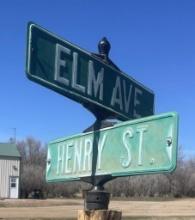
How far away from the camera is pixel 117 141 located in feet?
11.1

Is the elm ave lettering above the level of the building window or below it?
above

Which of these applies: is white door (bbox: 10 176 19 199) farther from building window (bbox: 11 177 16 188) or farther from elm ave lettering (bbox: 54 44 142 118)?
elm ave lettering (bbox: 54 44 142 118)

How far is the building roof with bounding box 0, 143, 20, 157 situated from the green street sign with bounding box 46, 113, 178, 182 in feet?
210

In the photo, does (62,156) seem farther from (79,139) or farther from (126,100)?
(126,100)

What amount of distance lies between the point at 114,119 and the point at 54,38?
0.59 metres

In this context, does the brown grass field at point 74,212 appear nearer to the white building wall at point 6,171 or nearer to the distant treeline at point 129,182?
the white building wall at point 6,171

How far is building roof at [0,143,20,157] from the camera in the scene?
2662 inches

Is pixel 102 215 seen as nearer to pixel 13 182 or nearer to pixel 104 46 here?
pixel 104 46

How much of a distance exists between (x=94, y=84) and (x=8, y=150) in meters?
66.0

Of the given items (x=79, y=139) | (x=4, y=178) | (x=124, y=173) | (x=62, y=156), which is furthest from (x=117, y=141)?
(x=4, y=178)

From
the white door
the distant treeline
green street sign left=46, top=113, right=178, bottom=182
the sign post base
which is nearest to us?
green street sign left=46, top=113, right=178, bottom=182

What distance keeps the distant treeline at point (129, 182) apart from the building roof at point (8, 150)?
21.5ft

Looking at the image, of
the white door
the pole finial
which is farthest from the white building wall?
the pole finial

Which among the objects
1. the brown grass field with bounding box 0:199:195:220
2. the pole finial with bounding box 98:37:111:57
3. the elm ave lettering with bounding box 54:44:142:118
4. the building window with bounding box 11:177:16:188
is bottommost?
the brown grass field with bounding box 0:199:195:220
